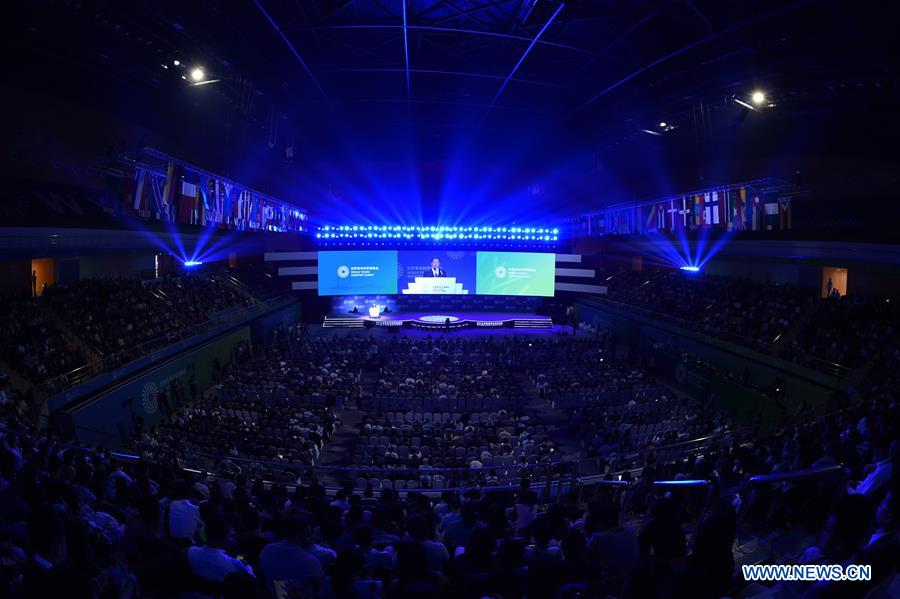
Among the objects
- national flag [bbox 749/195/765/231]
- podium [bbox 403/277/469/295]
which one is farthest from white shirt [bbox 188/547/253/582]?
podium [bbox 403/277/469/295]

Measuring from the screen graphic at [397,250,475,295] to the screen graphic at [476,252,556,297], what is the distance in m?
0.80

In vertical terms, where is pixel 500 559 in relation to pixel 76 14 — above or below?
below

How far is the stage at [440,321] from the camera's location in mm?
34219

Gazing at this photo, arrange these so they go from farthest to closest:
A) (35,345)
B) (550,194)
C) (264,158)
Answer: (550,194), (264,158), (35,345)

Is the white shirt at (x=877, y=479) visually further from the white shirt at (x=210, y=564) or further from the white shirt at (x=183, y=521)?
the white shirt at (x=183, y=521)

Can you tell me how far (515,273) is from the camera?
3641cm

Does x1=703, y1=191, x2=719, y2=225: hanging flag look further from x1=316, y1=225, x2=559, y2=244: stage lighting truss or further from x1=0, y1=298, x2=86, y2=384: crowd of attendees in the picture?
x1=0, y1=298, x2=86, y2=384: crowd of attendees

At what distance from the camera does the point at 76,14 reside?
1177 centimetres

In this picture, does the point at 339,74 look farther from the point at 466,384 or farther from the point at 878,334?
the point at 878,334

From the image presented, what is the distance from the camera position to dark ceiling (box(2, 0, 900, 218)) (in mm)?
12703

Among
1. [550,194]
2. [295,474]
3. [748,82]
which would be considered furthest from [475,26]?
[550,194]

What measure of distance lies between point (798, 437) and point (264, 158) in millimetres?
23809

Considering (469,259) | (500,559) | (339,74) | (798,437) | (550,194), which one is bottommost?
(798,437)

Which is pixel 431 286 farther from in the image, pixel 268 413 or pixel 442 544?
pixel 442 544
